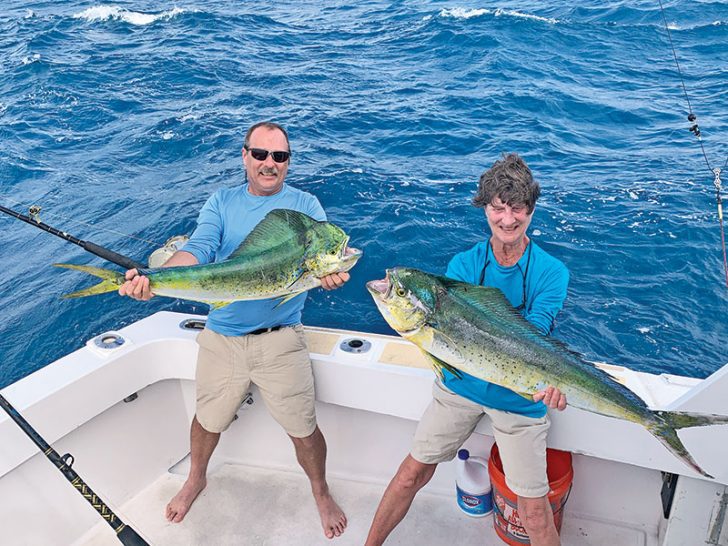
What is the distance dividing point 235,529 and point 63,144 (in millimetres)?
7881

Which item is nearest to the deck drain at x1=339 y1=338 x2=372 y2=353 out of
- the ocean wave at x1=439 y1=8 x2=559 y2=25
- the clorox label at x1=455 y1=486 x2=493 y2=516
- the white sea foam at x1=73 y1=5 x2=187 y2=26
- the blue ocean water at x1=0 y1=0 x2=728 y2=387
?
the clorox label at x1=455 y1=486 x2=493 y2=516

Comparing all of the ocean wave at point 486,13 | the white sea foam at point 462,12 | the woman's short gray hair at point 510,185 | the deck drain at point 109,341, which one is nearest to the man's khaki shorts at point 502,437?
the woman's short gray hair at point 510,185

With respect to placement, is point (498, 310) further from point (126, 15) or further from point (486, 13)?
point (126, 15)

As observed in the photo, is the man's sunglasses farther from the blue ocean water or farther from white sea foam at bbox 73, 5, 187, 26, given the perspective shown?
white sea foam at bbox 73, 5, 187, 26

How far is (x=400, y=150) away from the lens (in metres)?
8.34

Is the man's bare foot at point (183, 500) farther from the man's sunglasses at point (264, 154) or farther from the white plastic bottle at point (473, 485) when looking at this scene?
the man's sunglasses at point (264, 154)

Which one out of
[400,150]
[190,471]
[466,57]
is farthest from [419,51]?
[190,471]

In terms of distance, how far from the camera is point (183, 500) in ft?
11.2

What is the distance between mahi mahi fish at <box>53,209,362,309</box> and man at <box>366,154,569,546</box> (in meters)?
0.58

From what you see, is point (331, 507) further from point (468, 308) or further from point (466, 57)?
point (466, 57)

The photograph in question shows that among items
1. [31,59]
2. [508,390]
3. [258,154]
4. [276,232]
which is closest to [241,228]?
[258,154]

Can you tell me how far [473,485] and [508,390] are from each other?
914 millimetres

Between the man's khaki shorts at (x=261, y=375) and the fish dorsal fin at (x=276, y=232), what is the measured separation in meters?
0.81

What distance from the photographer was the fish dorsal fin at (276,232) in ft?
7.94
